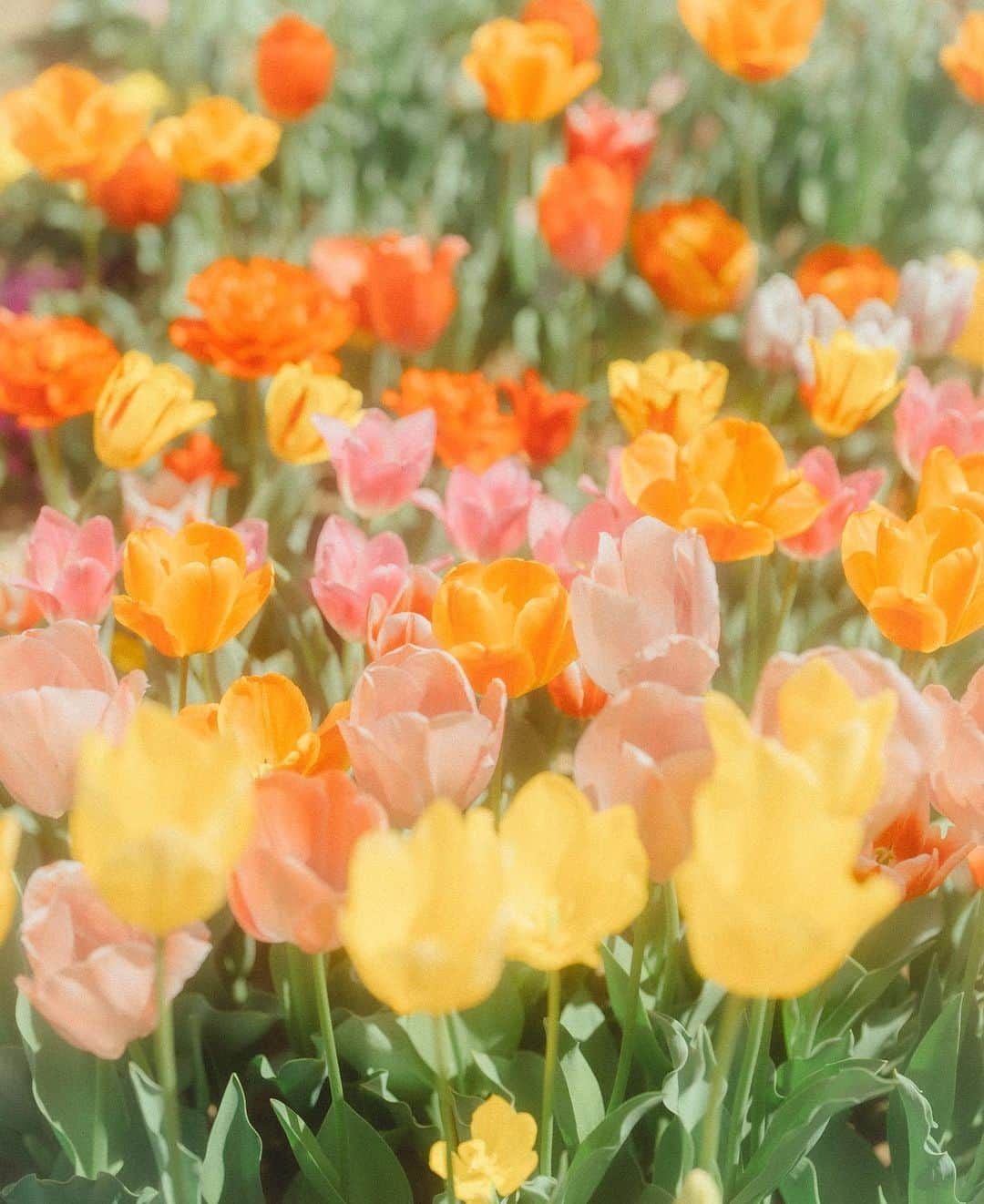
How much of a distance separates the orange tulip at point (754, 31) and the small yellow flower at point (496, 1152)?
5.05 ft

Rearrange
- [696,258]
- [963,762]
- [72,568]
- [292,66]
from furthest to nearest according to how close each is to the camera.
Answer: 1. [292,66]
2. [696,258]
3. [72,568]
4. [963,762]

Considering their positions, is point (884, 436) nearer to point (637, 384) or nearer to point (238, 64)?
point (637, 384)

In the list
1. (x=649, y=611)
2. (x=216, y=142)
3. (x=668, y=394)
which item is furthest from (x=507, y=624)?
(x=216, y=142)

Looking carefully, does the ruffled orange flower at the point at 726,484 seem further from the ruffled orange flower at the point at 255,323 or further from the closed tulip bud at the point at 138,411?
the ruffled orange flower at the point at 255,323

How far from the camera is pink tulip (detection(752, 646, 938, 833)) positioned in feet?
1.99

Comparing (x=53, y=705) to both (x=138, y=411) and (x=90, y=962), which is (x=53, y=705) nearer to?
(x=90, y=962)

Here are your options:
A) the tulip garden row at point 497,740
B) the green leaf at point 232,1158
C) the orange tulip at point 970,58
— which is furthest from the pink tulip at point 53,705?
the orange tulip at point 970,58

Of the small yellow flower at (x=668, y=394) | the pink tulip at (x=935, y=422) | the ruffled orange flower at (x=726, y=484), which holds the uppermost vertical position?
the ruffled orange flower at (x=726, y=484)

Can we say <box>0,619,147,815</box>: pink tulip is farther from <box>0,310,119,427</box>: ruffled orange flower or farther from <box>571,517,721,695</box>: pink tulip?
<box>0,310,119,427</box>: ruffled orange flower

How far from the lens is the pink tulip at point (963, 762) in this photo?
2.21 feet

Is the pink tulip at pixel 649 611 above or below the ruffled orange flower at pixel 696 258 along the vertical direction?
above

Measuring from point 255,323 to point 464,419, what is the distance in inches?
9.2

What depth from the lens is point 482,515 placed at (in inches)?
39.6

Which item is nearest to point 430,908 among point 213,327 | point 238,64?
point 213,327
